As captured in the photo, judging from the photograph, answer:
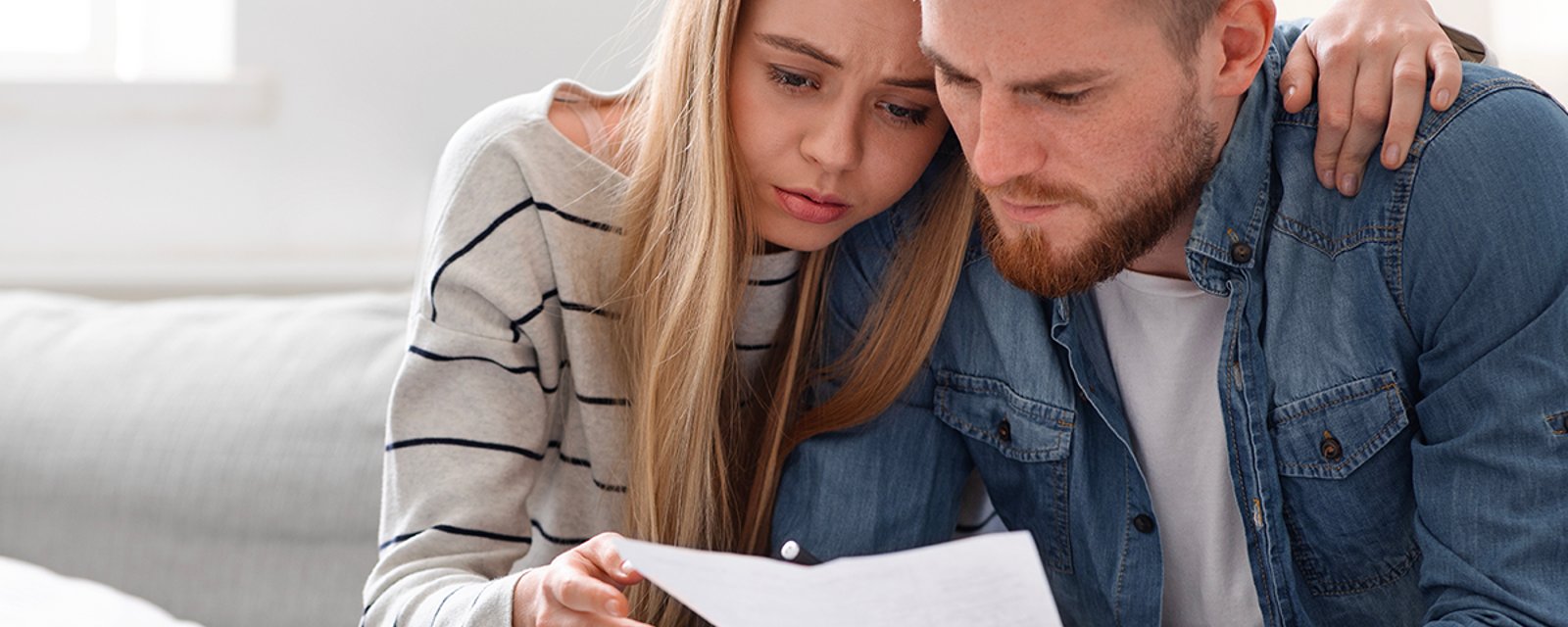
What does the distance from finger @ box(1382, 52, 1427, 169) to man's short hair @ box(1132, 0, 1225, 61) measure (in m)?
0.13

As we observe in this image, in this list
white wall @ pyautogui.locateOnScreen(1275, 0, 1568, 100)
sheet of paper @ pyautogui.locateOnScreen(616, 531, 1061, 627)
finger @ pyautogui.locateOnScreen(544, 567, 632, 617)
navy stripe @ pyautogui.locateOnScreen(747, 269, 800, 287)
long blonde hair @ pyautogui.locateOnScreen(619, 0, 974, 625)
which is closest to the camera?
sheet of paper @ pyautogui.locateOnScreen(616, 531, 1061, 627)

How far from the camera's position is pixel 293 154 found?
203cm

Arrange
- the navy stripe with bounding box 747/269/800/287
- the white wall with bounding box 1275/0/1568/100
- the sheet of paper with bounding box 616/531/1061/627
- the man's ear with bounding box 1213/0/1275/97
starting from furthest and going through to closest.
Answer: the white wall with bounding box 1275/0/1568/100
the navy stripe with bounding box 747/269/800/287
the man's ear with bounding box 1213/0/1275/97
the sheet of paper with bounding box 616/531/1061/627

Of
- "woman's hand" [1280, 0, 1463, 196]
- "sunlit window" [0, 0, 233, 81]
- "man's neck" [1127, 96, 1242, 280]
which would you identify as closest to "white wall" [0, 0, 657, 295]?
"sunlit window" [0, 0, 233, 81]

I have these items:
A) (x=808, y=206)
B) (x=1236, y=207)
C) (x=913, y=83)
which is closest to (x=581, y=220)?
(x=808, y=206)

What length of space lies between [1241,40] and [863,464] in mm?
449

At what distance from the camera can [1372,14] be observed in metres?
1.11

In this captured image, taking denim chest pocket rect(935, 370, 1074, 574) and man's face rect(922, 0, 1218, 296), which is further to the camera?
denim chest pocket rect(935, 370, 1074, 574)

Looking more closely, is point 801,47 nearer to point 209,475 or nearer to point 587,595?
point 587,595

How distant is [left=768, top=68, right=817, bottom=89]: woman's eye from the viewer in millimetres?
1150

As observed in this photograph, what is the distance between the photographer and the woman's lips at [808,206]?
118 cm

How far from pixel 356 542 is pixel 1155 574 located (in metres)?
0.81

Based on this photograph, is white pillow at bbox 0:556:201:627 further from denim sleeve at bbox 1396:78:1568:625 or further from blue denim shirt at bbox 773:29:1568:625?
denim sleeve at bbox 1396:78:1568:625

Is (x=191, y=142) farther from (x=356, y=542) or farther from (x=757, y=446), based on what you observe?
(x=757, y=446)
